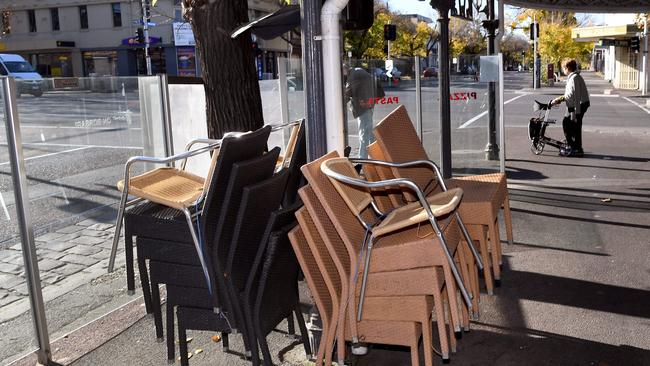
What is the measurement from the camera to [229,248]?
381 centimetres

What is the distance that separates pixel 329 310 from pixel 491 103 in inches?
343

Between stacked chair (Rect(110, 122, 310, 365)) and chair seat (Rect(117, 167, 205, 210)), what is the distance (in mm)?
25

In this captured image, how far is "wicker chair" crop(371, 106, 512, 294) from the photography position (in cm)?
507

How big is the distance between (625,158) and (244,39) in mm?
9027

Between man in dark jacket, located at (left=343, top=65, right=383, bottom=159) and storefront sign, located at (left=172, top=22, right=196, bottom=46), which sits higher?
storefront sign, located at (left=172, top=22, right=196, bottom=46)

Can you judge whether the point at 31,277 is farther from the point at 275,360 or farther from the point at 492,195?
the point at 492,195

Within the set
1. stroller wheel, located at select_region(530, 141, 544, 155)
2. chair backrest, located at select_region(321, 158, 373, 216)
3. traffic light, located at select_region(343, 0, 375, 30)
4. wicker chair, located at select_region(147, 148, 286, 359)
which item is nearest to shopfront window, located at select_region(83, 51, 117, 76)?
stroller wheel, located at select_region(530, 141, 544, 155)

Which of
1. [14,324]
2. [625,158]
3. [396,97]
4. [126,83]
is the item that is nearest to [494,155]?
[625,158]

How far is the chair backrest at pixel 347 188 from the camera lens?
12.3 ft

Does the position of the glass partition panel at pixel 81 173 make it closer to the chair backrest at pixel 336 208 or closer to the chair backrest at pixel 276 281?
the chair backrest at pixel 276 281

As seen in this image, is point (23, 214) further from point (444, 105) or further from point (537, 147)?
point (537, 147)

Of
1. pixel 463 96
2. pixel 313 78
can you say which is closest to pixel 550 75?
pixel 463 96

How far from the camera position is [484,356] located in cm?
430

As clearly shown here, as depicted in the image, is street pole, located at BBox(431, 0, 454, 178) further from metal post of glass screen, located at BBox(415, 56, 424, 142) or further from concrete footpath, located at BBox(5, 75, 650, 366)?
concrete footpath, located at BBox(5, 75, 650, 366)
